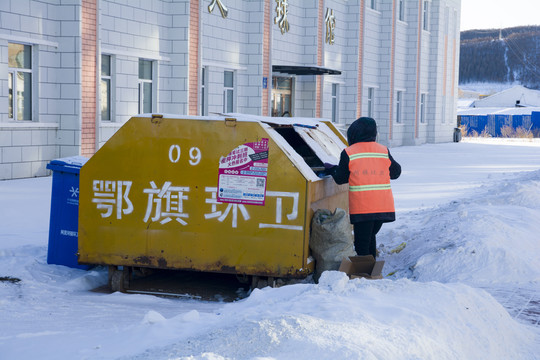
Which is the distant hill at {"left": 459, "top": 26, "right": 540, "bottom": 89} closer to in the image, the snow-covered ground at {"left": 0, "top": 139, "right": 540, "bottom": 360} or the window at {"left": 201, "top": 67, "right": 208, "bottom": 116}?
the window at {"left": 201, "top": 67, "right": 208, "bottom": 116}

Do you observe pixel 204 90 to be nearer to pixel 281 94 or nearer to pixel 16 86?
pixel 281 94

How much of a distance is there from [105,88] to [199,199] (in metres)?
12.5

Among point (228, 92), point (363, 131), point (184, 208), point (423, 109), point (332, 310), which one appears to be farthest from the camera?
point (423, 109)

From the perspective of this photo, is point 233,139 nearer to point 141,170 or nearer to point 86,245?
point 141,170

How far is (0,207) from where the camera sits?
37.8 ft

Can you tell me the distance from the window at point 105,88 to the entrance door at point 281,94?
921 cm

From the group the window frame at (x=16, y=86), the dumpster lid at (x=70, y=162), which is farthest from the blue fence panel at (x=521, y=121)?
the dumpster lid at (x=70, y=162)

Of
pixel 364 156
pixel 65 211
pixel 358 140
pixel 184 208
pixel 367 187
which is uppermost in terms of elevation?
pixel 358 140

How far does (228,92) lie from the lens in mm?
23766

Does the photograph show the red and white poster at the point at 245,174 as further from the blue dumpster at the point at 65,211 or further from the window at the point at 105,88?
the window at the point at 105,88

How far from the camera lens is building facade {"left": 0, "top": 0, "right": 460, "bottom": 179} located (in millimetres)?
16234

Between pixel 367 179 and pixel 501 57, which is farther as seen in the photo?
pixel 501 57

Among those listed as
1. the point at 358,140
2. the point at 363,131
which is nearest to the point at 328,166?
the point at 358,140

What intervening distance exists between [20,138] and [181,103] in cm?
551
